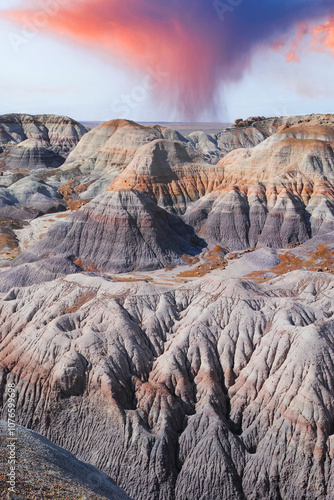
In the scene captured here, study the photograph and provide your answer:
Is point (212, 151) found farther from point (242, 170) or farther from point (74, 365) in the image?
point (74, 365)

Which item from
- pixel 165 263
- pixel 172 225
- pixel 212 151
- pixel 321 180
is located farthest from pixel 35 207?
pixel 212 151

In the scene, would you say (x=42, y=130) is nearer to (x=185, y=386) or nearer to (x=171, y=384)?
(x=171, y=384)

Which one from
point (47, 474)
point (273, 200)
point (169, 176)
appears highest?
point (169, 176)

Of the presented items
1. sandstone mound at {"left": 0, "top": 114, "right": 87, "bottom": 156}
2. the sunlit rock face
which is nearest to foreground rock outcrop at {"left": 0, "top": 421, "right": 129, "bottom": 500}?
the sunlit rock face

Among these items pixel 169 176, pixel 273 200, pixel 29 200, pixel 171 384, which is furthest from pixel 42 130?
pixel 171 384

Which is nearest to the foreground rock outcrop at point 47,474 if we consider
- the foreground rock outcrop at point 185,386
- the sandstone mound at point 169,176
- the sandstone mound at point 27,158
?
the foreground rock outcrop at point 185,386

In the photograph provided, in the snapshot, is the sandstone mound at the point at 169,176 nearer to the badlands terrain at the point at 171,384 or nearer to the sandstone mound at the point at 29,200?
the sandstone mound at the point at 29,200

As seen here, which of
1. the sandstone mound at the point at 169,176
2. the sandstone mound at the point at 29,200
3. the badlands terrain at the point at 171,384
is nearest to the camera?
the badlands terrain at the point at 171,384

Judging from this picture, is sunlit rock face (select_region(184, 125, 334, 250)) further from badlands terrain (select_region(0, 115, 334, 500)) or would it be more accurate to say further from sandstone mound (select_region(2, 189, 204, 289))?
badlands terrain (select_region(0, 115, 334, 500))

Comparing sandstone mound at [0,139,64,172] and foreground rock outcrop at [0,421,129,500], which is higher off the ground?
sandstone mound at [0,139,64,172]

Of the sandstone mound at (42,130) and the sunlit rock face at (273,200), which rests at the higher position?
the sandstone mound at (42,130)

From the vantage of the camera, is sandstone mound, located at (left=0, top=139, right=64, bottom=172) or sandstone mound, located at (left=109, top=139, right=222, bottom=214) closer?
sandstone mound, located at (left=109, top=139, right=222, bottom=214)
